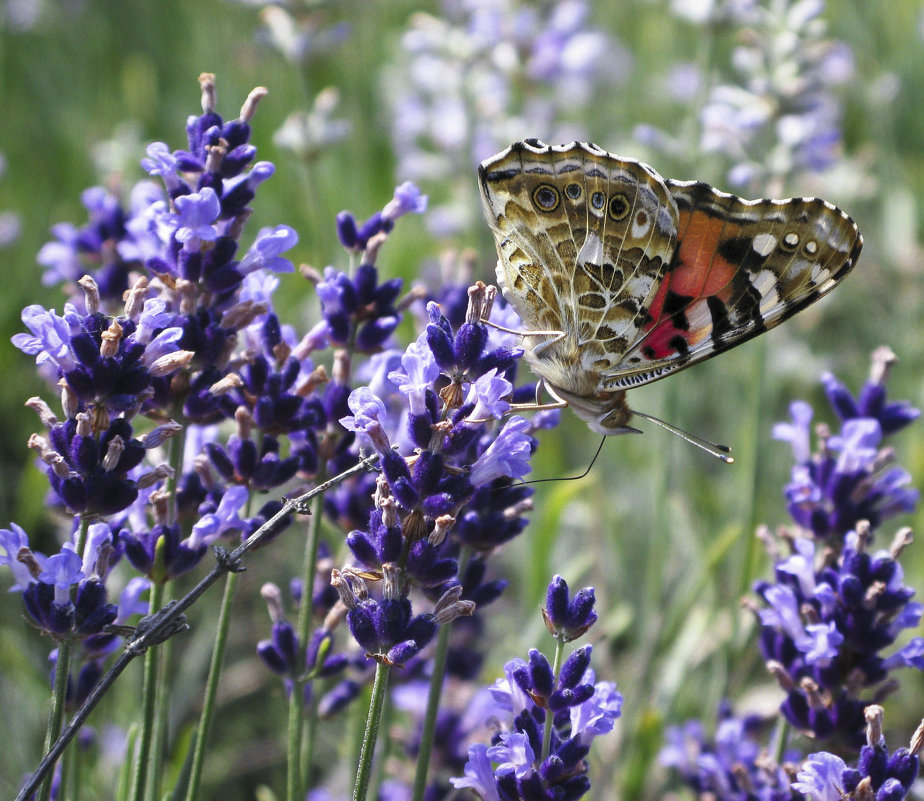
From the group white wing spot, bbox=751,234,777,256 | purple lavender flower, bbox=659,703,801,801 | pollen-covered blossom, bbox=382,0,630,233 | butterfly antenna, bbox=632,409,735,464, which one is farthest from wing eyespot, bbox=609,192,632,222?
pollen-covered blossom, bbox=382,0,630,233

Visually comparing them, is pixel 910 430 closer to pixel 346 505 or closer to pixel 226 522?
pixel 346 505

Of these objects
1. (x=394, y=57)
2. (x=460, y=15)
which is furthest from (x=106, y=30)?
(x=460, y=15)

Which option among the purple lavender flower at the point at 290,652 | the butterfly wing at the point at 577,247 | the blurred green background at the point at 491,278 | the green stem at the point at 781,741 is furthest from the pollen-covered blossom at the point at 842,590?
the purple lavender flower at the point at 290,652

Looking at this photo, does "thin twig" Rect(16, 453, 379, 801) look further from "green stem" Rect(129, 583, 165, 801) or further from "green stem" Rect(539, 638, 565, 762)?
"green stem" Rect(539, 638, 565, 762)

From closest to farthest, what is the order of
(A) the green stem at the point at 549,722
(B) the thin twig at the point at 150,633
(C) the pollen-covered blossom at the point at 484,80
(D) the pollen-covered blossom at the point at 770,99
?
(B) the thin twig at the point at 150,633 → (A) the green stem at the point at 549,722 → (D) the pollen-covered blossom at the point at 770,99 → (C) the pollen-covered blossom at the point at 484,80

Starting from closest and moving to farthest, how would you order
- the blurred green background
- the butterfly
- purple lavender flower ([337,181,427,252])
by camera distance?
purple lavender flower ([337,181,427,252]) < the butterfly < the blurred green background

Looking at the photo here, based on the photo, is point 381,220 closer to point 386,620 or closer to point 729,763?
point 386,620

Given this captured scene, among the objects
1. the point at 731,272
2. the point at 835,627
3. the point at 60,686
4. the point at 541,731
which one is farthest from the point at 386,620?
the point at 731,272

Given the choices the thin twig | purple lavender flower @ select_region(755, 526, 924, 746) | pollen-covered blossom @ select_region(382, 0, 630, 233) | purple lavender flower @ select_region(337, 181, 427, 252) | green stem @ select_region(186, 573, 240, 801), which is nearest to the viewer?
the thin twig

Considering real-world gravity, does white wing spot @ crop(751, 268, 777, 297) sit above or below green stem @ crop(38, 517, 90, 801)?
above

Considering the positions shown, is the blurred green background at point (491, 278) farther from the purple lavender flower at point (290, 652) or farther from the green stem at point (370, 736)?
the green stem at point (370, 736)
